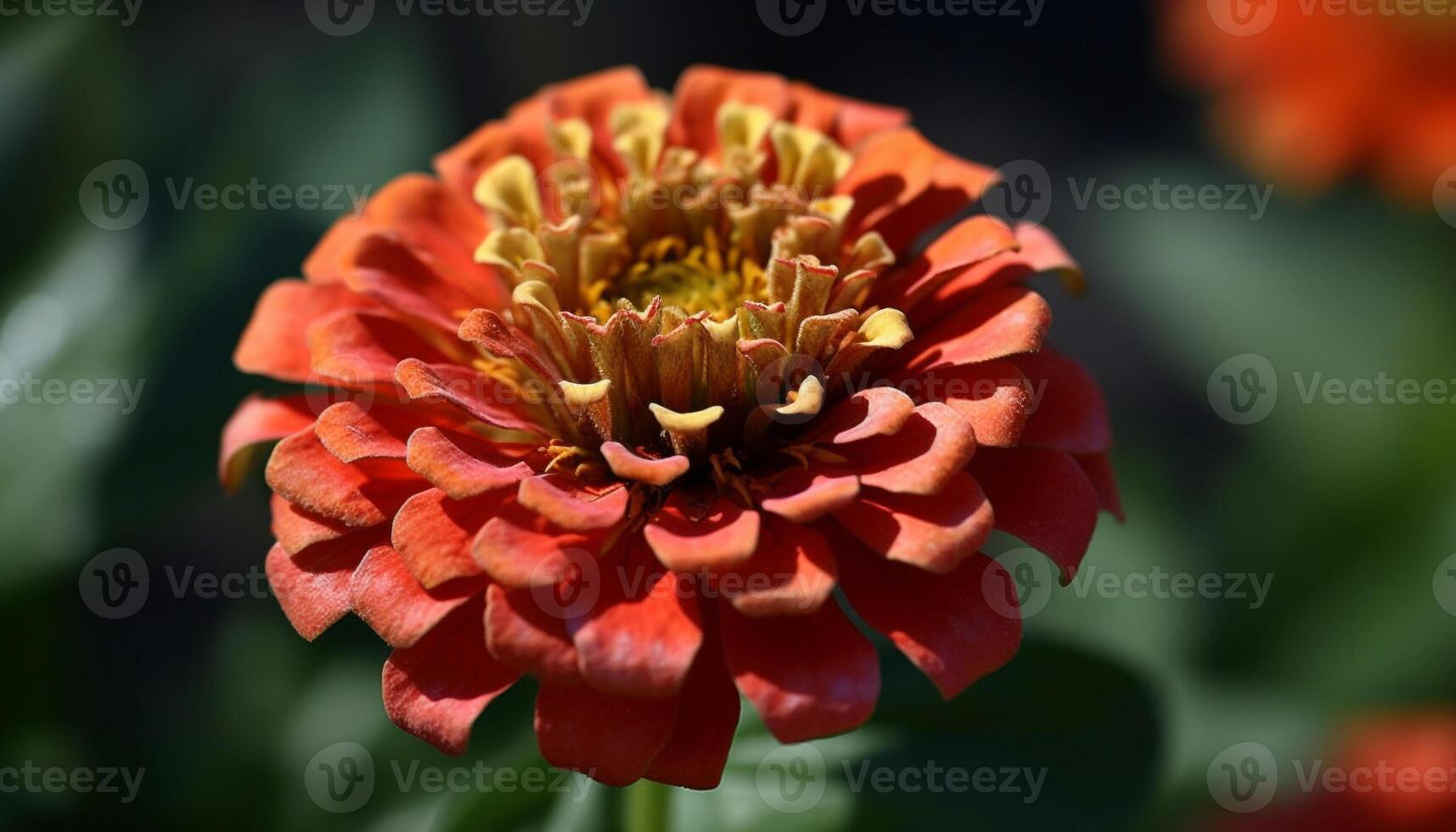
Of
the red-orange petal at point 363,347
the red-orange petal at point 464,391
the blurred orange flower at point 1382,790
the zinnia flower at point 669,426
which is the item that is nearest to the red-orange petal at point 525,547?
the zinnia flower at point 669,426

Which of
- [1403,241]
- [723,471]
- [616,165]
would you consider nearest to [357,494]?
[723,471]

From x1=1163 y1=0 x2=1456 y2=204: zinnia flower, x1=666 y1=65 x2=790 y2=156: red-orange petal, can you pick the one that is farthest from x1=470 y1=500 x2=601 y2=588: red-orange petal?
x1=1163 y1=0 x2=1456 y2=204: zinnia flower

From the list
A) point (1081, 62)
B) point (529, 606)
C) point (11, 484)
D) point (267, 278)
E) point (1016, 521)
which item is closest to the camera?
point (529, 606)

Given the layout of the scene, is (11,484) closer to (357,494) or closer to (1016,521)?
(357,494)

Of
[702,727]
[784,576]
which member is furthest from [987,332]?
[702,727]

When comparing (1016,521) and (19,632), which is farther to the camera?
(19,632)

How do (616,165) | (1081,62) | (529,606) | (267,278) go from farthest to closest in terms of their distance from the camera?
1. (1081,62)
2. (267,278)
3. (616,165)
4. (529,606)
